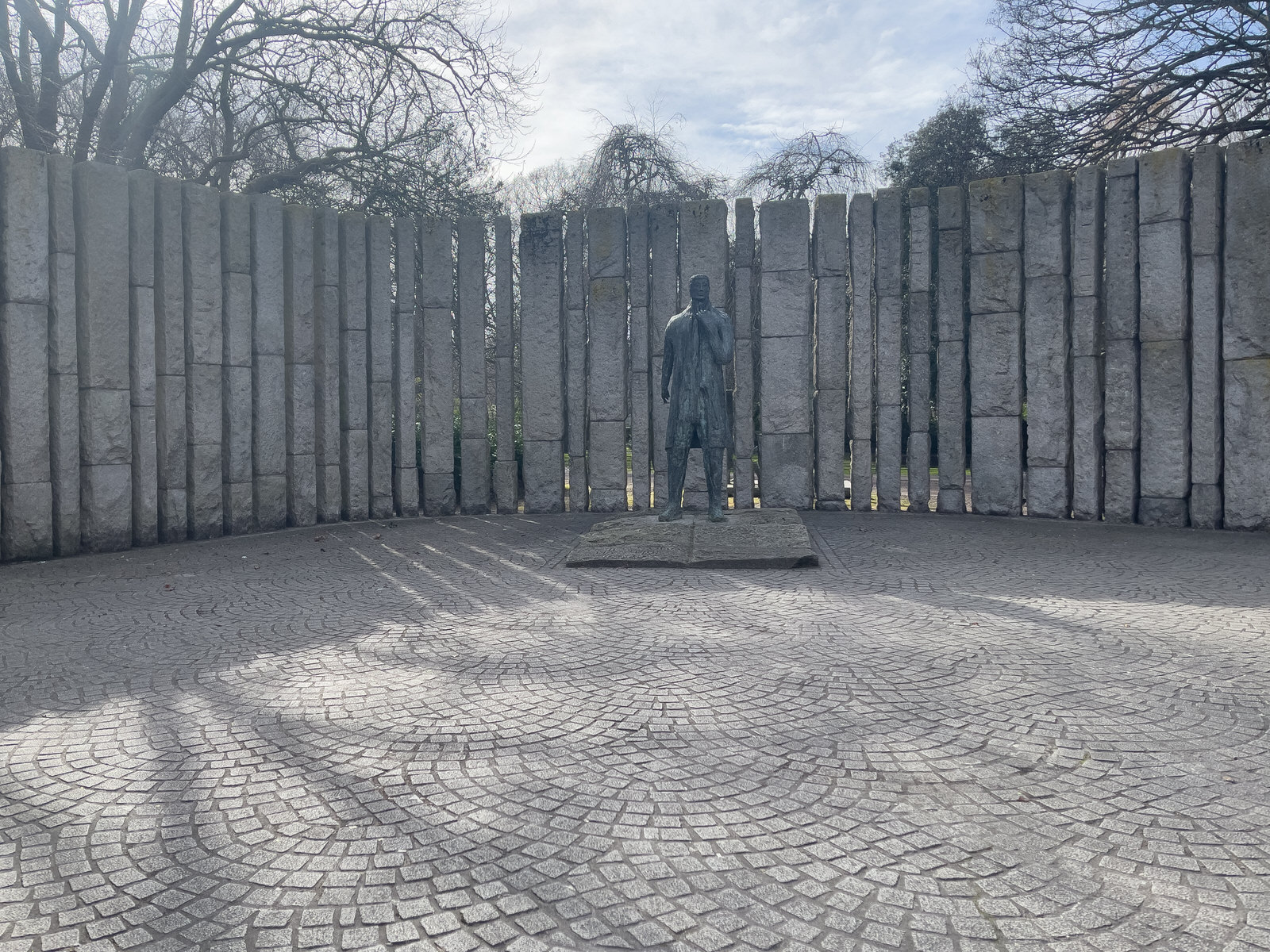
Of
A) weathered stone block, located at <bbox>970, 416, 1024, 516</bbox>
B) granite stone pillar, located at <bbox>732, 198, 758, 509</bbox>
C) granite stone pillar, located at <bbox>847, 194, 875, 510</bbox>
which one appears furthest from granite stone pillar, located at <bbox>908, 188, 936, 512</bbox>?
granite stone pillar, located at <bbox>732, 198, 758, 509</bbox>

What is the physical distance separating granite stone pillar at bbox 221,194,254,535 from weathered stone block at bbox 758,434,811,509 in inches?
215

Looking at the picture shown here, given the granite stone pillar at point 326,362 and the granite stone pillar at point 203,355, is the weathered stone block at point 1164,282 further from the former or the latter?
the granite stone pillar at point 203,355

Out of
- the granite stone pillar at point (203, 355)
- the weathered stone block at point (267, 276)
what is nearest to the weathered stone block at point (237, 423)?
the granite stone pillar at point (203, 355)

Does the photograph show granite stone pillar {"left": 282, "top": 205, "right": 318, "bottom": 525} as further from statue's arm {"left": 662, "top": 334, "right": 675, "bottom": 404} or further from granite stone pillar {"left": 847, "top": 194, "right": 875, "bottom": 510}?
granite stone pillar {"left": 847, "top": 194, "right": 875, "bottom": 510}

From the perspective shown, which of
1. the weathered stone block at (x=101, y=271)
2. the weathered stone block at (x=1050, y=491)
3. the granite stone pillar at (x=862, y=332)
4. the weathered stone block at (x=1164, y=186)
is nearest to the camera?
the weathered stone block at (x=101, y=271)

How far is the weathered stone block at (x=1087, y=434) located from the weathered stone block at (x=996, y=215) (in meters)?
1.44

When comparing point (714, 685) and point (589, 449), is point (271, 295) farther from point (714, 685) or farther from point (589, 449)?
point (714, 685)

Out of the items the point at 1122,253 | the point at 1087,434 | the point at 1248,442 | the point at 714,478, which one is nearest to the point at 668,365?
the point at 714,478

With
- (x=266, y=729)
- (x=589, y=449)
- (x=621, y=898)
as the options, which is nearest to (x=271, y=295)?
(x=589, y=449)

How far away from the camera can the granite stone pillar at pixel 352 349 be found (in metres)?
9.66

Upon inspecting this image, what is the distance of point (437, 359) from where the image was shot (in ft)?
A: 32.8

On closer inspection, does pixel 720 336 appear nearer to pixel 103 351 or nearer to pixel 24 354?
pixel 103 351

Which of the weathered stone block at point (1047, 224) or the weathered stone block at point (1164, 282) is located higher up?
the weathered stone block at point (1047, 224)

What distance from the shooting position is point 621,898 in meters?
2.17
